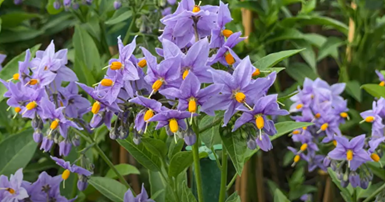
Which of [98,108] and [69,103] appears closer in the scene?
[98,108]

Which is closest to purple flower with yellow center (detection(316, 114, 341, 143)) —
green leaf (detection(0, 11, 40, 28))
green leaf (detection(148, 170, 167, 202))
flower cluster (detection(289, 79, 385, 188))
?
flower cluster (detection(289, 79, 385, 188))

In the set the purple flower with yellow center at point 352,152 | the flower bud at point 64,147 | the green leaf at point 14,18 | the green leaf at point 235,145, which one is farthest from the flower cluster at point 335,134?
the green leaf at point 14,18

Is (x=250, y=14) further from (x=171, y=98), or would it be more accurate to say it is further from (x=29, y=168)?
(x=171, y=98)

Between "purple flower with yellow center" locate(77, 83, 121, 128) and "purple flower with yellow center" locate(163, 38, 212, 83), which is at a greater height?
"purple flower with yellow center" locate(163, 38, 212, 83)

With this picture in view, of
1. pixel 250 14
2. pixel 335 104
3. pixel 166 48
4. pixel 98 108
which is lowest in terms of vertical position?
pixel 335 104

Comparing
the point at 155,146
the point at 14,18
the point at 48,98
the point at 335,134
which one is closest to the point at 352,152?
the point at 335,134

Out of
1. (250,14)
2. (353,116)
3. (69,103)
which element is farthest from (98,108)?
(353,116)

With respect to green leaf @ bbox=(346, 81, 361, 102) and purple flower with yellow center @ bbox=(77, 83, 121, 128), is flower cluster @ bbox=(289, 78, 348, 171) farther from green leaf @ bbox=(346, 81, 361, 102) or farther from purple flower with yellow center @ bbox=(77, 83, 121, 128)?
purple flower with yellow center @ bbox=(77, 83, 121, 128)
